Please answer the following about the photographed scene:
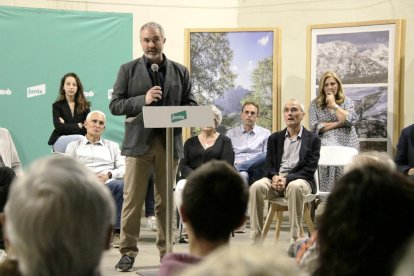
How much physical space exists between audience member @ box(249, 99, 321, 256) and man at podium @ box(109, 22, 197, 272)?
1268mm

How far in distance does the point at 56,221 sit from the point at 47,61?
6414mm

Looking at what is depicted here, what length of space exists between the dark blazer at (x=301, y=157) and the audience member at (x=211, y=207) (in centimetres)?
347

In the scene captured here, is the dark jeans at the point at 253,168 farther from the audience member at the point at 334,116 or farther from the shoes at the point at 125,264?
the shoes at the point at 125,264

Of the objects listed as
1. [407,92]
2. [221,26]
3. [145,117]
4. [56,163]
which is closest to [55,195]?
[56,163]

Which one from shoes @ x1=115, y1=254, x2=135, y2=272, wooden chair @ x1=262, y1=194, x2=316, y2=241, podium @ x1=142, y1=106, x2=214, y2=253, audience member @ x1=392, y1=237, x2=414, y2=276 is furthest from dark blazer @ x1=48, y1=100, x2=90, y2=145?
audience member @ x1=392, y1=237, x2=414, y2=276

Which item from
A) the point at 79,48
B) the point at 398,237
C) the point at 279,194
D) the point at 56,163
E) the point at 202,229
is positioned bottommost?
the point at 279,194

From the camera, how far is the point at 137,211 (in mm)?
4250

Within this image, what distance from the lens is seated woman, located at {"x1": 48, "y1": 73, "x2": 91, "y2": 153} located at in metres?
6.73

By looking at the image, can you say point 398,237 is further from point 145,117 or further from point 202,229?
point 145,117

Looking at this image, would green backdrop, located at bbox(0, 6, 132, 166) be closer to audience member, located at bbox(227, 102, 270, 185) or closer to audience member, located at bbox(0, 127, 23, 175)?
audience member, located at bbox(227, 102, 270, 185)

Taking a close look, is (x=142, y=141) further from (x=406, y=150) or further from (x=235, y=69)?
(x=235, y=69)

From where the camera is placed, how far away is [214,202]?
6.31 feet

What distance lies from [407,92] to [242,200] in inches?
215

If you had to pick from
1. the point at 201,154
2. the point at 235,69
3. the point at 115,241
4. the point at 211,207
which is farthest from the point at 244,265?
the point at 235,69
